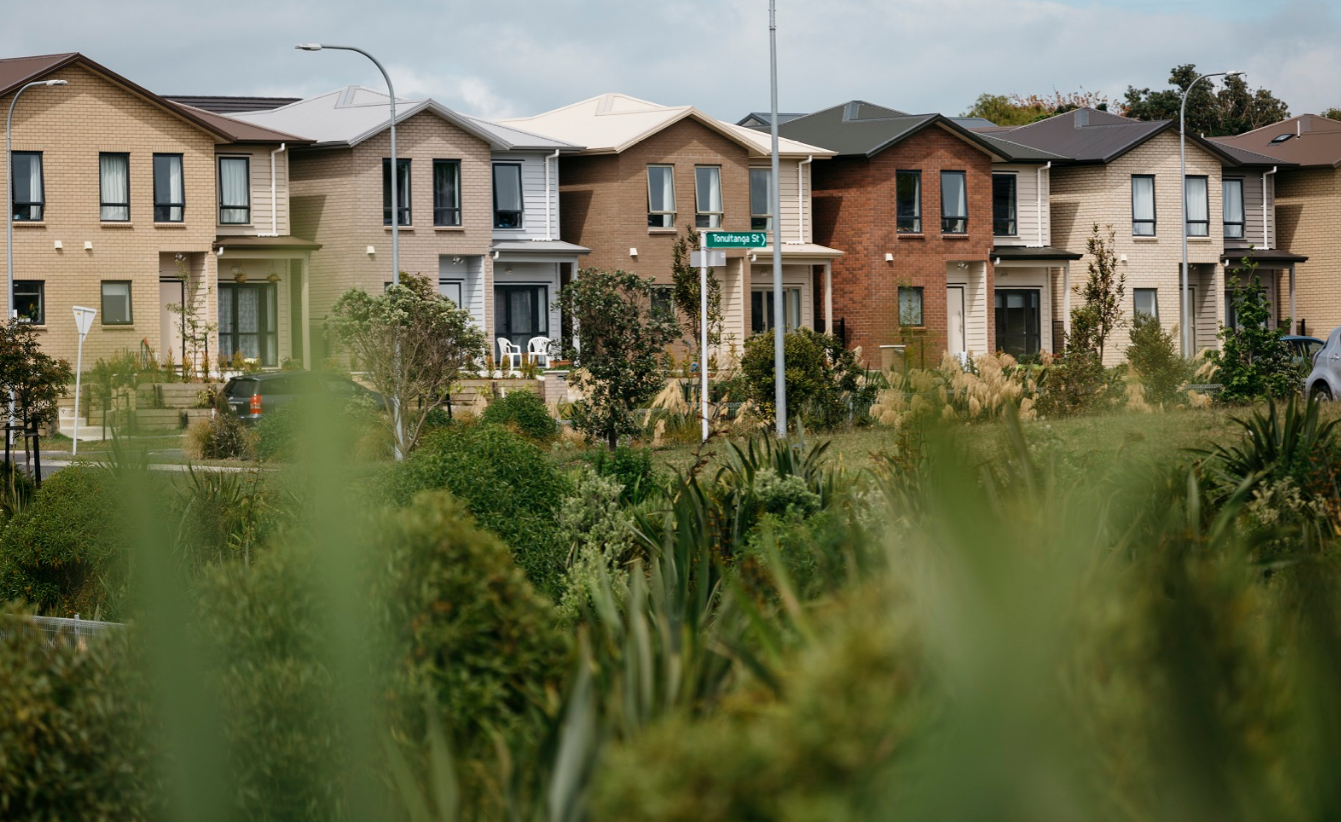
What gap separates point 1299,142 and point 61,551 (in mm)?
58135

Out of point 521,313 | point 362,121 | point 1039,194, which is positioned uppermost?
point 362,121

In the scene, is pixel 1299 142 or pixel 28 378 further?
pixel 1299 142

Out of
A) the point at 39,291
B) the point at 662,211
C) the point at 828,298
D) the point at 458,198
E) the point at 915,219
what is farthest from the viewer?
the point at 915,219

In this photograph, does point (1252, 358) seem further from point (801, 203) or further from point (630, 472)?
point (801, 203)

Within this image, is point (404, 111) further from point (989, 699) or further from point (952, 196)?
point (989, 699)

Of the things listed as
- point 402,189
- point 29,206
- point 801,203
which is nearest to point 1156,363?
point 801,203

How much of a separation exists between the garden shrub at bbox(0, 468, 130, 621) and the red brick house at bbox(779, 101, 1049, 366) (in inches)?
1495

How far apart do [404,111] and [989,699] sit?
146 ft

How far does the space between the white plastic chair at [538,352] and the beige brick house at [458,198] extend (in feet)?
3.89

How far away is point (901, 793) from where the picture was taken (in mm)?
1660

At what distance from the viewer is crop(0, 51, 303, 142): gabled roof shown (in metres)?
40.5

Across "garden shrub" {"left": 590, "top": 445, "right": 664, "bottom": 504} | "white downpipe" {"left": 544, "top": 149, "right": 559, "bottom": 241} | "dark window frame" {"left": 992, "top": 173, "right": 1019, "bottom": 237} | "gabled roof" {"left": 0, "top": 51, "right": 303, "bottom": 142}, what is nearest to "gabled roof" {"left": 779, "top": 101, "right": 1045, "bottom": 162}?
"dark window frame" {"left": 992, "top": 173, "right": 1019, "bottom": 237}

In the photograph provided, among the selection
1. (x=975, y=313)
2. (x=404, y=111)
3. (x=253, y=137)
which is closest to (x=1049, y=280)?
(x=975, y=313)

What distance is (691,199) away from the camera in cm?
4638
